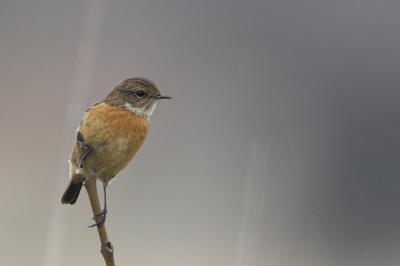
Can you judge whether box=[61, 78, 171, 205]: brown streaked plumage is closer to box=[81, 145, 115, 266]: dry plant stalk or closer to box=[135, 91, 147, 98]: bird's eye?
box=[135, 91, 147, 98]: bird's eye

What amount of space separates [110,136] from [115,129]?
0.07 m

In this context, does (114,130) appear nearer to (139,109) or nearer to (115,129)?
(115,129)

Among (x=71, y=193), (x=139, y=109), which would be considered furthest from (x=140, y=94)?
(x=71, y=193)

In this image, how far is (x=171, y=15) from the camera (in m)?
8.66

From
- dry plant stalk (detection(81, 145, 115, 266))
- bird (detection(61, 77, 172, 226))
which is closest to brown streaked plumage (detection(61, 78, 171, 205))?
bird (detection(61, 77, 172, 226))

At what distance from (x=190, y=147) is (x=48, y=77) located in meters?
2.21

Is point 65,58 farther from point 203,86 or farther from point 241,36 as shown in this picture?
point 241,36

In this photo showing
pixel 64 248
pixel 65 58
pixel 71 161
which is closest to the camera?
A: pixel 71 161

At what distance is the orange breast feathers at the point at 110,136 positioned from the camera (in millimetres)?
2578

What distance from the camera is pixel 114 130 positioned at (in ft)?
8.76

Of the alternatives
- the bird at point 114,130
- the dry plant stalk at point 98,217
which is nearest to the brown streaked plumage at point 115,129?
the bird at point 114,130

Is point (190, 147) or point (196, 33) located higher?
point (196, 33)

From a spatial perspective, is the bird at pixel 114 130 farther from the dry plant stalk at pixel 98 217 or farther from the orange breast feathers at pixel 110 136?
the dry plant stalk at pixel 98 217

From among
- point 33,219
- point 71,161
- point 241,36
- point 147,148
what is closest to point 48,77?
point 147,148
